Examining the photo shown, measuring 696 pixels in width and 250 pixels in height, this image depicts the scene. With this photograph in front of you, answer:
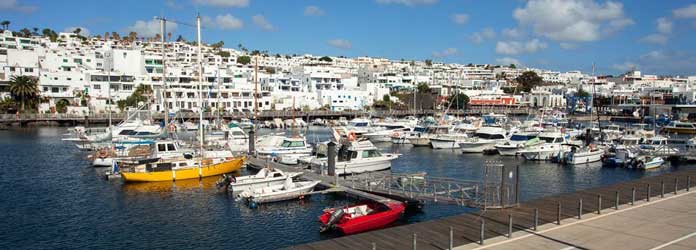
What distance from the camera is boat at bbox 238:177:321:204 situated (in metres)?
26.0

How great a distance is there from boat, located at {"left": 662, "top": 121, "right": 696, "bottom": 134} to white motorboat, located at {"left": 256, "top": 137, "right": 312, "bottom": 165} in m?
58.0

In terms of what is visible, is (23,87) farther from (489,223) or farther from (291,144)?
(489,223)

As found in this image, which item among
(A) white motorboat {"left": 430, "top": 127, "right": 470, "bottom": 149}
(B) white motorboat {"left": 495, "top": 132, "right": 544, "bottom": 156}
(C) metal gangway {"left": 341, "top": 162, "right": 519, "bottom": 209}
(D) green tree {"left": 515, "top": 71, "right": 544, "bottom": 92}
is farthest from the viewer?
(D) green tree {"left": 515, "top": 71, "right": 544, "bottom": 92}

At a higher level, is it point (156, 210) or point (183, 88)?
point (183, 88)

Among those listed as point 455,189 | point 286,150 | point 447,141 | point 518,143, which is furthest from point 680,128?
point 455,189

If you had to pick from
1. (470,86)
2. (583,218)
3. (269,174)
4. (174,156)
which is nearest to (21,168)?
(174,156)

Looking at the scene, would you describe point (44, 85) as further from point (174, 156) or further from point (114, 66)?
point (174, 156)

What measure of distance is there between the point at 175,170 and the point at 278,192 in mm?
9748

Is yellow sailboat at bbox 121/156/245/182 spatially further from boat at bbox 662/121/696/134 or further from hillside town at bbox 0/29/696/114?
boat at bbox 662/121/696/134

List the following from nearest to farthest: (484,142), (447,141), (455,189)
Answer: (455,189), (484,142), (447,141)

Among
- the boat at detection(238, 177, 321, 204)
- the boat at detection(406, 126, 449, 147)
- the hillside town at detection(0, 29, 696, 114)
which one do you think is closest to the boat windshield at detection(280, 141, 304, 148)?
the boat at detection(238, 177, 321, 204)

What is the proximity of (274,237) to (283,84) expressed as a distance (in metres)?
94.8

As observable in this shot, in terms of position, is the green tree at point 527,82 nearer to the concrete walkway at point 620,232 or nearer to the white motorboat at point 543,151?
the white motorboat at point 543,151

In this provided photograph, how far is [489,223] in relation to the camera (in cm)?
1647
